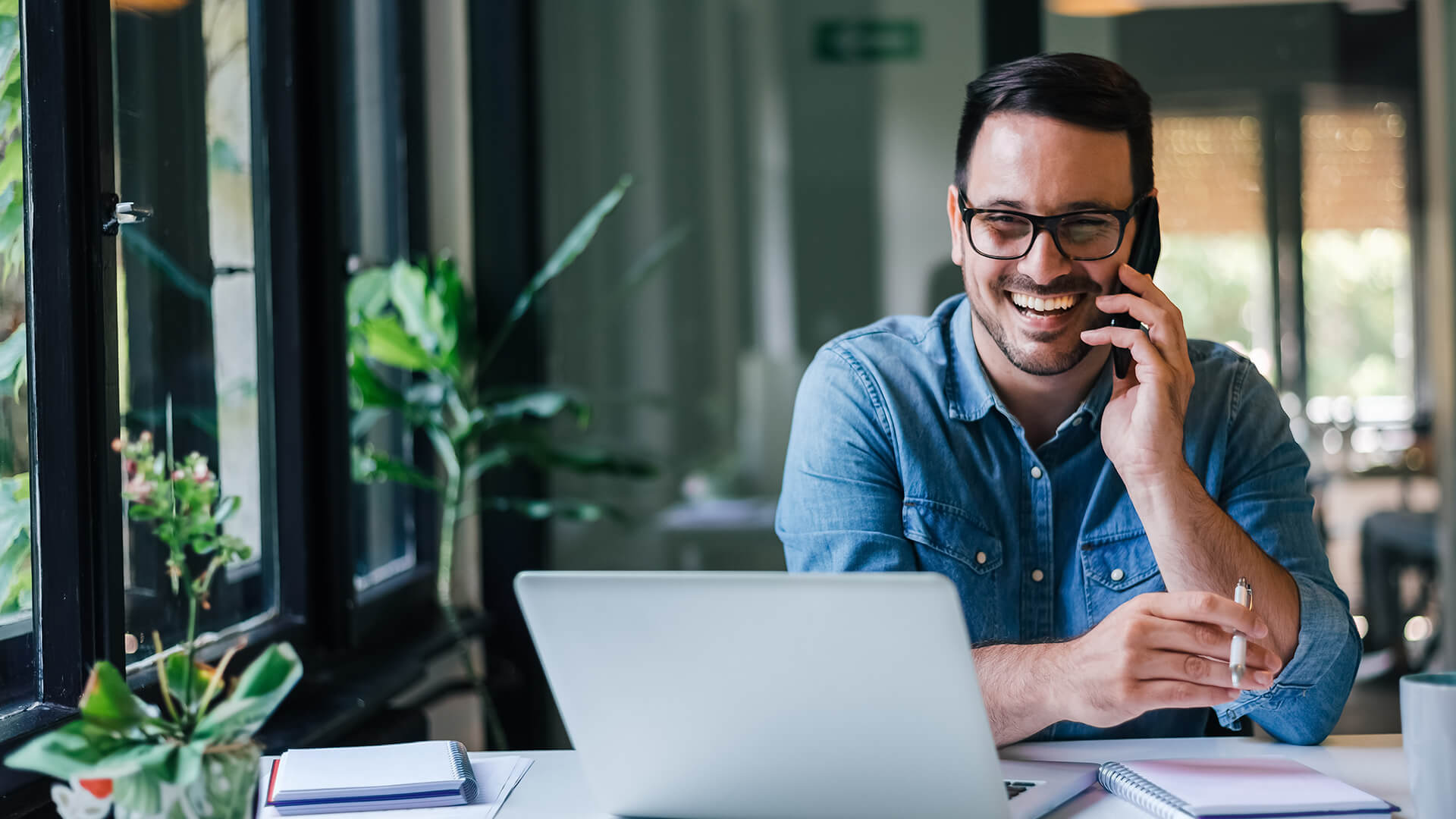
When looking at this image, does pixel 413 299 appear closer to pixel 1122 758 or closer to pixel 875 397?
pixel 875 397

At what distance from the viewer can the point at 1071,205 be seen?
1.58 m

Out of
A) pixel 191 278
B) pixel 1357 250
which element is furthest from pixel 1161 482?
pixel 1357 250

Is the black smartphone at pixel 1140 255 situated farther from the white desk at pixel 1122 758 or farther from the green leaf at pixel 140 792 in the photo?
the green leaf at pixel 140 792

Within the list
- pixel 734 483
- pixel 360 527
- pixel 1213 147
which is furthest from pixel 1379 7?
pixel 360 527

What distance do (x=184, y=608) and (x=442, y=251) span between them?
52.8 inches

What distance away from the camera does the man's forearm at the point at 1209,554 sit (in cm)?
142

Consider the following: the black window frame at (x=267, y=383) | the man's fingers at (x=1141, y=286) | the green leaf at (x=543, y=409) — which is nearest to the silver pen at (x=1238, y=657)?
the man's fingers at (x=1141, y=286)

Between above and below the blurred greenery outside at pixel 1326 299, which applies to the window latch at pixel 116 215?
above

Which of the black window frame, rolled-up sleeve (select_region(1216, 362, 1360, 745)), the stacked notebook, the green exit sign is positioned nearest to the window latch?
the black window frame

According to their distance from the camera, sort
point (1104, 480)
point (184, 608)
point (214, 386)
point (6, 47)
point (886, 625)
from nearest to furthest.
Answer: point (886, 625), point (6, 47), point (1104, 480), point (184, 608), point (214, 386)

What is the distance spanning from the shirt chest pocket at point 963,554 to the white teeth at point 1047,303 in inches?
11.4

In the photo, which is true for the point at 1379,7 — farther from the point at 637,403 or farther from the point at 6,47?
the point at 6,47

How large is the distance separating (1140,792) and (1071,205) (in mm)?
796

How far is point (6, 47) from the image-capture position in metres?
1.45
